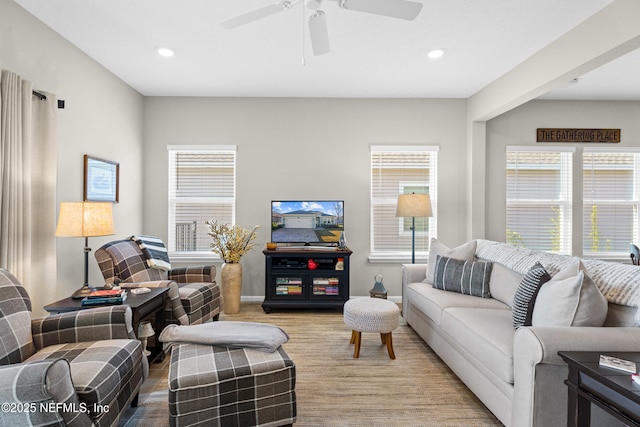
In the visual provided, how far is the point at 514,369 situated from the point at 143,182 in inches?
174

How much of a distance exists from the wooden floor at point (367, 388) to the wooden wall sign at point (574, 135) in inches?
127

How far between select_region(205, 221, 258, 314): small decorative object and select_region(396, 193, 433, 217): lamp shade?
1782mm

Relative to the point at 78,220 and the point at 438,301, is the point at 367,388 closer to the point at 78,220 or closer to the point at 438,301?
the point at 438,301

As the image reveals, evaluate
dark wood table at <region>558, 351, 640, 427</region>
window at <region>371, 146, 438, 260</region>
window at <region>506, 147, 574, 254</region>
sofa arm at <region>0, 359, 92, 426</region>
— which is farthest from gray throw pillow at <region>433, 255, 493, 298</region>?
sofa arm at <region>0, 359, 92, 426</region>

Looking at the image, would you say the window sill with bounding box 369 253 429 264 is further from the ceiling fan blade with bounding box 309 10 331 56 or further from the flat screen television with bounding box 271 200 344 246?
the ceiling fan blade with bounding box 309 10 331 56

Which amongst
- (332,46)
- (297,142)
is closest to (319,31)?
(332,46)

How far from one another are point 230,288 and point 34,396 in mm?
2670

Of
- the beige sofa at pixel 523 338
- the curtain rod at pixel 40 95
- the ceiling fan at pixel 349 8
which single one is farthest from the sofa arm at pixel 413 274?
the curtain rod at pixel 40 95

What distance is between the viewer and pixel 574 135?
444 cm

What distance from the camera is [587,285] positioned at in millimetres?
1731

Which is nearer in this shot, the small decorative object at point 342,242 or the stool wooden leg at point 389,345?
the stool wooden leg at point 389,345

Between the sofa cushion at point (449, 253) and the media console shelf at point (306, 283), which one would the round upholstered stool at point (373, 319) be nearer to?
the sofa cushion at point (449, 253)

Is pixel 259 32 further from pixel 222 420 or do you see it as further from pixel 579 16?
pixel 222 420

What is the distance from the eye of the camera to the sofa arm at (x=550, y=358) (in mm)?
1553
